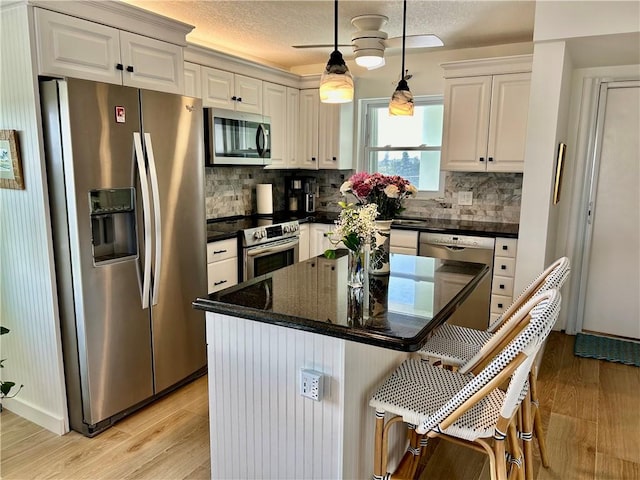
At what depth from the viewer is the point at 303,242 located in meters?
4.47

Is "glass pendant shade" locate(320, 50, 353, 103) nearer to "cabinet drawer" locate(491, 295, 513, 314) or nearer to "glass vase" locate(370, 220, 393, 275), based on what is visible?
"glass vase" locate(370, 220, 393, 275)

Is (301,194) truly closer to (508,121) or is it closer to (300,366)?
(508,121)

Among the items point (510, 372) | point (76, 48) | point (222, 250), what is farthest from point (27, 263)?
point (510, 372)

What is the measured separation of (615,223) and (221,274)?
11.0ft

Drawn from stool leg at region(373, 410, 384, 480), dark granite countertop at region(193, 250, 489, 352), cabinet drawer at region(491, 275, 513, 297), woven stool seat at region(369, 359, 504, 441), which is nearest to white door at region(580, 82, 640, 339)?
cabinet drawer at region(491, 275, 513, 297)

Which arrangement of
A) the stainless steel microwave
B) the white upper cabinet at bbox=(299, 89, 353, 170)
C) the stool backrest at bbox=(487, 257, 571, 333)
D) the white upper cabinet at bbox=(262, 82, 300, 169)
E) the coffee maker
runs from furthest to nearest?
the coffee maker
the white upper cabinet at bbox=(299, 89, 353, 170)
the white upper cabinet at bbox=(262, 82, 300, 169)
the stainless steel microwave
the stool backrest at bbox=(487, 257, 571, 333)

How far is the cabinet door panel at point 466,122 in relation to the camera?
3.90m

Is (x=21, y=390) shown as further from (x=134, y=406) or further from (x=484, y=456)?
(x=484, y=456)

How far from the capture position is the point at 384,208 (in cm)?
223

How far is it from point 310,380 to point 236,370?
376mm

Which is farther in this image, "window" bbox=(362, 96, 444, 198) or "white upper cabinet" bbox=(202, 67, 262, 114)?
"window" bbox=(362, 96, 444, 198)

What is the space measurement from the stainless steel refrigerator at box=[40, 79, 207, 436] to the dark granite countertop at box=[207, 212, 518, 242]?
0.59m

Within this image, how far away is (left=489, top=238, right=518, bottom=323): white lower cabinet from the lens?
12.1 feet

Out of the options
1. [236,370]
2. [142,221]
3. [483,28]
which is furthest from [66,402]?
[483,28]
